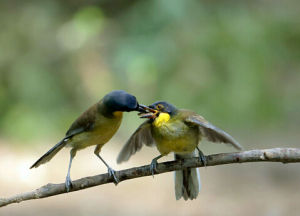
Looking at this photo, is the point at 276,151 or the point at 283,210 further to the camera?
the point at 283,210

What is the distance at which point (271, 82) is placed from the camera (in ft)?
38.0

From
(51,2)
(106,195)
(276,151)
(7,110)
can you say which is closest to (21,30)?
(51,2)

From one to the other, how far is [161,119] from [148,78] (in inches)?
213

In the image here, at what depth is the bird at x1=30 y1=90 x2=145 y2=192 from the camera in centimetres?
445

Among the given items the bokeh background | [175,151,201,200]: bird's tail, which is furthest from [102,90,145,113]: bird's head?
the bokeh background

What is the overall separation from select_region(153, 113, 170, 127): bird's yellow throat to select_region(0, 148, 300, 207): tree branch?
0.59 m

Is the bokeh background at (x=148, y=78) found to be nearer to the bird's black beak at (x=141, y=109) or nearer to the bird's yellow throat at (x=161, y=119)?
the bird's yellow throat at (x=161, y=119)

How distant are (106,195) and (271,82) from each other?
555 cm

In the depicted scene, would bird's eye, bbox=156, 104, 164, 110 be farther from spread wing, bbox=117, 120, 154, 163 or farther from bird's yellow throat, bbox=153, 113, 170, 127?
spread wing, bbox=117, 120, 154, 163

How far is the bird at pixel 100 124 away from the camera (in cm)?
445

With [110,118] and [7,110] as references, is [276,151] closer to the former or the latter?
[110,118]

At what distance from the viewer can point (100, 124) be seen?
4.77 meters

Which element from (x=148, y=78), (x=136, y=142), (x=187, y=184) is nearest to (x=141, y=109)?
(x=136, y=142)

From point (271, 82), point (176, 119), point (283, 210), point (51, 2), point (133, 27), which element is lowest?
point (283, 210)
